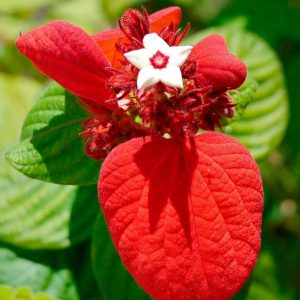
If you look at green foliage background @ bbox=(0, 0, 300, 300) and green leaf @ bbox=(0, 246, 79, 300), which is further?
green leaf @ bbox=(0, 246, 79, 300)

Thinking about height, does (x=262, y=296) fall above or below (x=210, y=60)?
below

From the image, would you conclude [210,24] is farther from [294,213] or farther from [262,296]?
[262,296]

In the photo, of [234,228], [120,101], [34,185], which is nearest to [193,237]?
[234,228]

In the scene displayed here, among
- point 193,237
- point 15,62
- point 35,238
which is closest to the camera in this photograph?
point 193,237

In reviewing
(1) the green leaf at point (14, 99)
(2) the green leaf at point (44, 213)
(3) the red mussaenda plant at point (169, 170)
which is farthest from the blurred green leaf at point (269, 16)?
(3) the red mussaenda plant at point (169, 170)

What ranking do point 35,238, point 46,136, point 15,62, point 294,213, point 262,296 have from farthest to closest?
point 15,62 → point 294,213 → point 262,296 → point 35,238 → point 46,136

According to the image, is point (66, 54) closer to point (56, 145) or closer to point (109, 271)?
point (56, 145)

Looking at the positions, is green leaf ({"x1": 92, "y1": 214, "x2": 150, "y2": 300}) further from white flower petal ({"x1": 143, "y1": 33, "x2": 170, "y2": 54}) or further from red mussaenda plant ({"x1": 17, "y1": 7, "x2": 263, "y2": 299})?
white flower petal ({"x1": 143, "y1": 33, "x2": 170, "y2": 54})

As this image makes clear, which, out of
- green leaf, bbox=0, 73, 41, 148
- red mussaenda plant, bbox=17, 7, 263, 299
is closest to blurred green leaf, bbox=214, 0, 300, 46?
green leaf, bbox=0, 73, 41, 148
